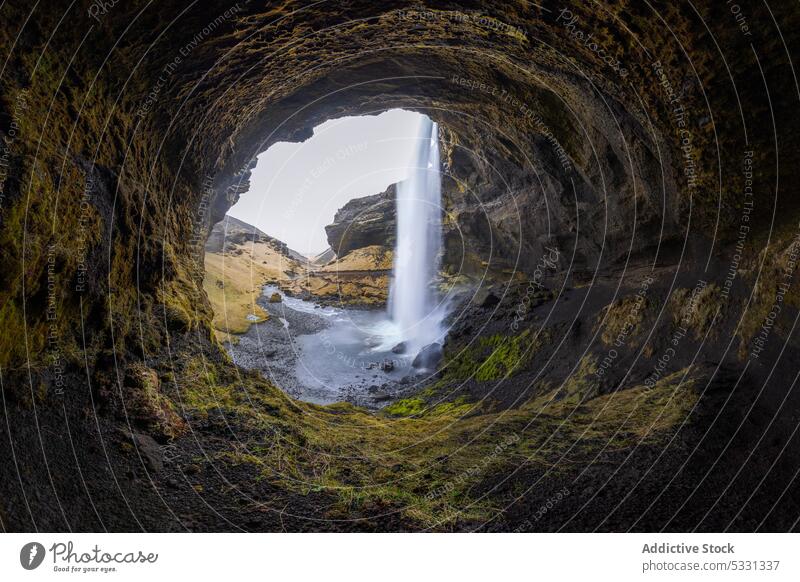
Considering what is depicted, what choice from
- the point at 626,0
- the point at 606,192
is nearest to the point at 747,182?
the point at 626,0

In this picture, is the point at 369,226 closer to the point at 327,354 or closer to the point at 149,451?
the point at 327,354

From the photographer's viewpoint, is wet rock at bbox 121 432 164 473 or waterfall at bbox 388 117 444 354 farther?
waterfall at bbox 388 117 444 354

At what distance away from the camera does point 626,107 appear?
20.5ft

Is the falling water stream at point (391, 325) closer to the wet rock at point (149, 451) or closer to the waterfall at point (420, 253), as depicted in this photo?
the waterfall at point (420, 253)

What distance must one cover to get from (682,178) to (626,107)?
1624mm

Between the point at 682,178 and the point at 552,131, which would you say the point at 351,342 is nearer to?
the point at 552,131

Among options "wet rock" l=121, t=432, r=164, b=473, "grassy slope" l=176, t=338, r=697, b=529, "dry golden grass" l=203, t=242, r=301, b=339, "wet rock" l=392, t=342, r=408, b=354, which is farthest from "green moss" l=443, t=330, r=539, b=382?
"dry golden grass" l=203, t=242, r=301, b=339

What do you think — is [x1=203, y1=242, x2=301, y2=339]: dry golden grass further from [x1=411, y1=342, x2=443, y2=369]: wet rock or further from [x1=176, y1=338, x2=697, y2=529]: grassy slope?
[x1=176, y1=338, x2=697, y2=529]: grassy slope
